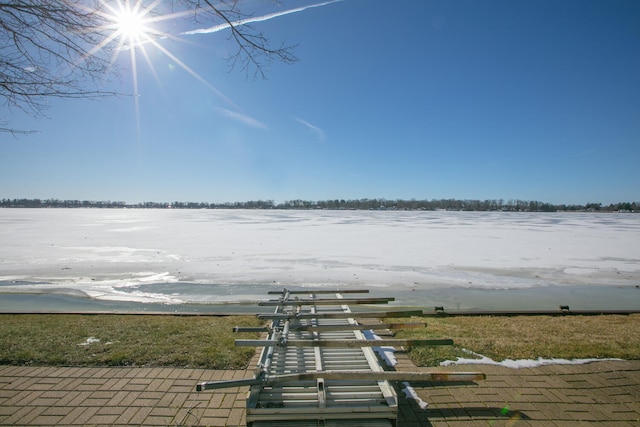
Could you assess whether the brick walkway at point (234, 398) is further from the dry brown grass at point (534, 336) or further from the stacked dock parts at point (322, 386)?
the stacked dock parts at point (322, 386)

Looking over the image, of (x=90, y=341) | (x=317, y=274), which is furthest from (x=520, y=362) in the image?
(x=317, y=274)

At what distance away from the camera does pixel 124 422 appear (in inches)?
116

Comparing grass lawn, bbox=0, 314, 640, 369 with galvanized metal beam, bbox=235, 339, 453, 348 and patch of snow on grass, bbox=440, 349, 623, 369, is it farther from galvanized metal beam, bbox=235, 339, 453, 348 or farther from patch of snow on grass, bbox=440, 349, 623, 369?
galvanized metal beam, bbox=235, 339, 453, 348

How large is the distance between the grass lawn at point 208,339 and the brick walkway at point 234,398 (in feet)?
0.86

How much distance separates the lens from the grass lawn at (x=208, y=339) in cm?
413

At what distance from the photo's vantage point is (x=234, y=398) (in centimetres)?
329

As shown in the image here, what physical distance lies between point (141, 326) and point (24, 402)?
7.02 ft

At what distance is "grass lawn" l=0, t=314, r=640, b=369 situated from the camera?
4.13m

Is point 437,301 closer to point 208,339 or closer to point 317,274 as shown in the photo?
point 317,274

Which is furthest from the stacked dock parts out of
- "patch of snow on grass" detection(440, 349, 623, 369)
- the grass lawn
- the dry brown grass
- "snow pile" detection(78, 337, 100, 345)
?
"snow pile" detection(78, 337, 100, 345)

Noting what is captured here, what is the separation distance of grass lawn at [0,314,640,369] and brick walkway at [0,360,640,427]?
0.26 meters

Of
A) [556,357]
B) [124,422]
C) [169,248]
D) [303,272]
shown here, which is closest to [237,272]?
[303,272]

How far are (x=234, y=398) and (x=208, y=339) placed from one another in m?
1.67

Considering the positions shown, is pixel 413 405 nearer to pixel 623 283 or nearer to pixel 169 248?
pixel 623 283
